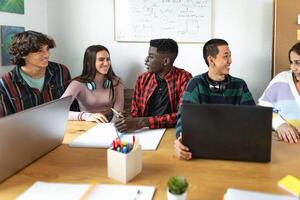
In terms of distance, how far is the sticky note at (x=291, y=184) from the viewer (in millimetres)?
946

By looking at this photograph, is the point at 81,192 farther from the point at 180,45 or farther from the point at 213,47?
the point at 180,45

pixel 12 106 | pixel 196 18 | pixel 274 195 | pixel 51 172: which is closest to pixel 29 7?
pixel 12 106

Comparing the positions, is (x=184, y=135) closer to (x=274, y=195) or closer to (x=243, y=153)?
(x=243, y=153)

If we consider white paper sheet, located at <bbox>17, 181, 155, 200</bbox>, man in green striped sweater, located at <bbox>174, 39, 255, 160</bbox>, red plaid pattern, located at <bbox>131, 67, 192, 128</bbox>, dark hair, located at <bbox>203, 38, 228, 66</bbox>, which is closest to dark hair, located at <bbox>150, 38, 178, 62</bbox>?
red plaid pattern, located at <bbox>131, 67, 192, 128</bbox>

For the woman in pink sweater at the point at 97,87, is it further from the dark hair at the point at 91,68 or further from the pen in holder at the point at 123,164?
the pen in holder at the point at 123,164

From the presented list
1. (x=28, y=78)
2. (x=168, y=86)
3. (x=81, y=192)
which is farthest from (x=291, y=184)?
(x=28, y=78)

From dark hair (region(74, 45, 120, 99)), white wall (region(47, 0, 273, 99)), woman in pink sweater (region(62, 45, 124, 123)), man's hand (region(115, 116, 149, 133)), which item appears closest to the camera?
man's hand (region(115, 116, 149, 133))

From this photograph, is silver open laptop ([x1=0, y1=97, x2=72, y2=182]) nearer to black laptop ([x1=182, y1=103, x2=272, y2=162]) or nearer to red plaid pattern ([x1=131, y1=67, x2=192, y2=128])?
black laptop ([x1=182, y1=103, x2=272, y2=162])

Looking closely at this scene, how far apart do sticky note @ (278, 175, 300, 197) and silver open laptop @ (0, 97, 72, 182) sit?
85 cm

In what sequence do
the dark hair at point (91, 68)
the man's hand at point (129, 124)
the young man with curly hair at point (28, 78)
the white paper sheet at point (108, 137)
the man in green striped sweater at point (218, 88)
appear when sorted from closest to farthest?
the white paper sheet at point (108, 137)
the man's hand at point (129, 124)
the man in green striped sweater at point (218, 88)
the young man with curly hair at point (28, 78)
the dark hair at point (91, 68)

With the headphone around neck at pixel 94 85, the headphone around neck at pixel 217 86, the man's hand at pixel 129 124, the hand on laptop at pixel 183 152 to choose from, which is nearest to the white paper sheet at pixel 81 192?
the hand on laptop at pixel 183 152

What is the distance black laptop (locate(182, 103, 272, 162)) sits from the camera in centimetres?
113

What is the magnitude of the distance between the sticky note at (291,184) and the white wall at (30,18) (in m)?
2.27

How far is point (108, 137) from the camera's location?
4.92 ft
